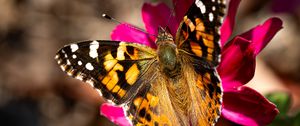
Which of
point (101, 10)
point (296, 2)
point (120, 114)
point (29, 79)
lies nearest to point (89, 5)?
point (101, 10)

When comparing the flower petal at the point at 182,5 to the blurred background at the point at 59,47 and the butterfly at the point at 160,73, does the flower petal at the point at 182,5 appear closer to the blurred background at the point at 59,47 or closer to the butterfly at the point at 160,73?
the butterfly at the point at 160,73

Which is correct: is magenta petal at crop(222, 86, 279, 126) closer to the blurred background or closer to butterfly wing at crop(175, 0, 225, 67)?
butterfly wing at crop(175, 0, 225, 67)

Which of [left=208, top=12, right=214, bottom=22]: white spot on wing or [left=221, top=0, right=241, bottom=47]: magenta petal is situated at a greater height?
[left=208, top=12, right=214, bottom=22]: white spot on wing

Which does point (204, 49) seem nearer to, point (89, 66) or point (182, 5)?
point (182, 5)

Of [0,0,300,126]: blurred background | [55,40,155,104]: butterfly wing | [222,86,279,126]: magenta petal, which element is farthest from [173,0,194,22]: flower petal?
[0,0,300,126]: blurred background

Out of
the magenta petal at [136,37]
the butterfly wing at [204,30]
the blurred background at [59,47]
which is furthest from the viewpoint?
the blurred background at [59,47]

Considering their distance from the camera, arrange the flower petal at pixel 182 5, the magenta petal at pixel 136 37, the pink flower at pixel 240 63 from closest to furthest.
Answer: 1. the pink flower at pixel 240 63
2. the flower petal at pixel 182 5
3. the magenta petal at pixel 136 37

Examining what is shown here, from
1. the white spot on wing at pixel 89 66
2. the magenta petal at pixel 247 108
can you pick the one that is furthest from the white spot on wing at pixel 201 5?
the white spot on wing at pixel 89 66
